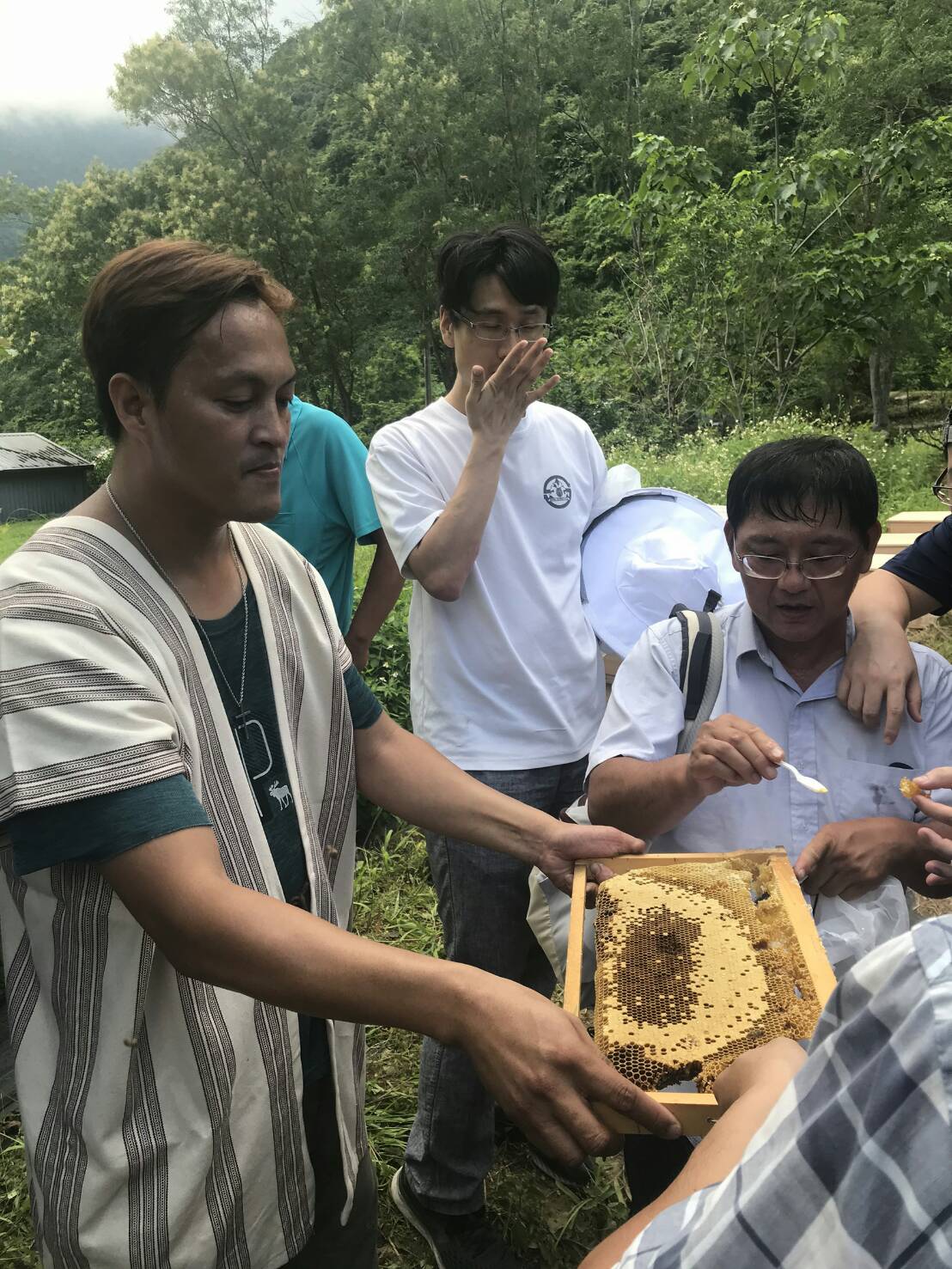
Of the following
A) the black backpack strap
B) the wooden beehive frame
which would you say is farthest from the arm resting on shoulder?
the wooden beehive frame

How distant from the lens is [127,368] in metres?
1.54

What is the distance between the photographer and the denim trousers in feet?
8.36

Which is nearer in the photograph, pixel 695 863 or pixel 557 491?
pixel 695 863

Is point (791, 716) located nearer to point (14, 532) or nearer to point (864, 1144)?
point (864, 1144)

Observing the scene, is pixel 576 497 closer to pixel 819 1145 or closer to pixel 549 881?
pixel 549 881

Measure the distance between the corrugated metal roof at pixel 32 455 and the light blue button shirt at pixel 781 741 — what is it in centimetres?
882

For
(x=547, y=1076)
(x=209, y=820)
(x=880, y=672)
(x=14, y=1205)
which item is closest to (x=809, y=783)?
(x=880, y=672)

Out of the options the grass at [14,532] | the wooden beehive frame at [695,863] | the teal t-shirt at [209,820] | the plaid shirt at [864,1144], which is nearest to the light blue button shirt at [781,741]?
the wooden beehive frame at [695,863]

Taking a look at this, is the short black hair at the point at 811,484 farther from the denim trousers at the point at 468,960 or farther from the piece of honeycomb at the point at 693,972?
the denim trousers at the point at 468,960

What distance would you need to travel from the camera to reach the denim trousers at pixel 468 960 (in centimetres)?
255

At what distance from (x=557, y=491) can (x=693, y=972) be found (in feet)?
4.89

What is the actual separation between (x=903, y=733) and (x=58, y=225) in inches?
1101

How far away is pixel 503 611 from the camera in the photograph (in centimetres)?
268

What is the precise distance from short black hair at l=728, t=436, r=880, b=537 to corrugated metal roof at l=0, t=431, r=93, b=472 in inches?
350
